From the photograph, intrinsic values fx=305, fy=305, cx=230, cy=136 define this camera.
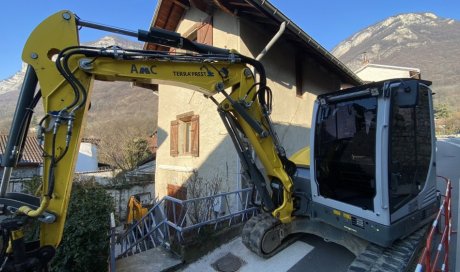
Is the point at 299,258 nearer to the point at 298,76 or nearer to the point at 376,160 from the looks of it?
the point at 376,160

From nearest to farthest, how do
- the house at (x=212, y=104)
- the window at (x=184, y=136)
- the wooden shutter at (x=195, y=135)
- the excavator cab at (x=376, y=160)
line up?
the excavator cab at (x=376, y=160) < the house at (x=212, y=104) < the wooden shutter at (x=195, y=135) < the window at (x=184, y=136)

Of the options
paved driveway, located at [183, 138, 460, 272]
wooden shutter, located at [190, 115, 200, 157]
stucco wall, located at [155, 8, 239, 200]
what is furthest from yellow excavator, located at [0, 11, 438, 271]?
wooden shutter, located at [190, 115, 200, 157]

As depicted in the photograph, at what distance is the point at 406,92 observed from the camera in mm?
3486

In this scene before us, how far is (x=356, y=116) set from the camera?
408cm

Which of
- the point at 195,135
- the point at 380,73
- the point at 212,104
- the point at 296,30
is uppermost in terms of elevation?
the point at 380,73

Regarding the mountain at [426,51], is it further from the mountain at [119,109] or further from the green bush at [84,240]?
the green bush at [84,240]

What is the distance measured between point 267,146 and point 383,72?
23110mm

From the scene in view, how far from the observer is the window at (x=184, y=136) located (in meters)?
9.38

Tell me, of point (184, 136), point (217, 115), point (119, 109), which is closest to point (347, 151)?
point (217, 115)

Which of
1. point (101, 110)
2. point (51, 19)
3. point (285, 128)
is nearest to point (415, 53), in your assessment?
point (101, 110)

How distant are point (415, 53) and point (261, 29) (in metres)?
111

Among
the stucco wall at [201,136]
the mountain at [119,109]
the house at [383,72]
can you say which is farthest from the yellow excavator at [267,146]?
the mountain at [119,109]

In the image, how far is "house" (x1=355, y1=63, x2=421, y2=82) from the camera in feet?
75.5

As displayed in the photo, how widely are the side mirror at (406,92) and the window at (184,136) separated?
6.35m
